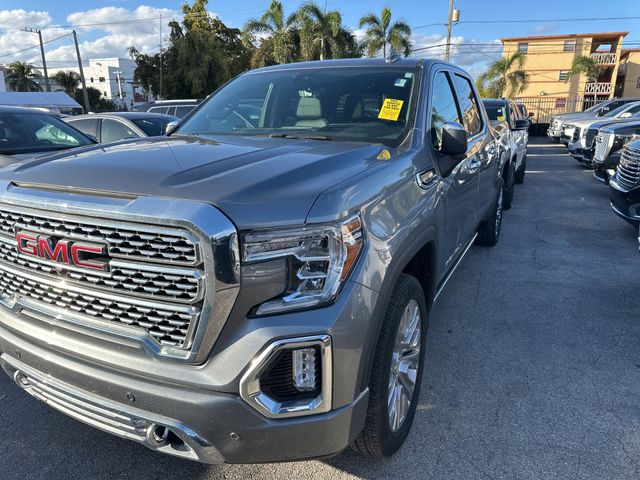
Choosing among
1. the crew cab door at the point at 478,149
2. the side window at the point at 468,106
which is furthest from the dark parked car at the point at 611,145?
the side window at the point at 468,106

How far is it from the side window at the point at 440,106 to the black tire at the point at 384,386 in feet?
3.63

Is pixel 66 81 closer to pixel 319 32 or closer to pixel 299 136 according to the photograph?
pixel 319 32

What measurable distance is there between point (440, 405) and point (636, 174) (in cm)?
476

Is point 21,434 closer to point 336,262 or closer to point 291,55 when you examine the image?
point 336,262

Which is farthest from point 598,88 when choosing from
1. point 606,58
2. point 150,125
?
point 150,125

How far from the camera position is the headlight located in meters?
1.68

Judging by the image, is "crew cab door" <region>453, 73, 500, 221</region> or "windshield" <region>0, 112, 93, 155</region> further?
"windshield" <region>0, 112, 93, 155</region>

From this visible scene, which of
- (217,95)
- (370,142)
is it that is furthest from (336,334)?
(217,95)

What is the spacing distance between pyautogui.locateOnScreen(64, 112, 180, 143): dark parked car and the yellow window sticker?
5.67 metres

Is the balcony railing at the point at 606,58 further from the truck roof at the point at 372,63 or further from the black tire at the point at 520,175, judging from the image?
the truck roof at the point at 372,63

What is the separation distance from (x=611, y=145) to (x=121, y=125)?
8515 mm

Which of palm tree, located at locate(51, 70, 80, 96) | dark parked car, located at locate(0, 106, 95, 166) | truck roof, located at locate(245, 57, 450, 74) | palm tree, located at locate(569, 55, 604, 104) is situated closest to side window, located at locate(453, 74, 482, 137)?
truck roof, located at locate(245, 57, 450, 74)

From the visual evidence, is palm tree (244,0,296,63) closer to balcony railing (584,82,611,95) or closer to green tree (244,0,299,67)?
green tree (244,0,299,67)

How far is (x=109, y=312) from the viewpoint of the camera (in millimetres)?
1879
